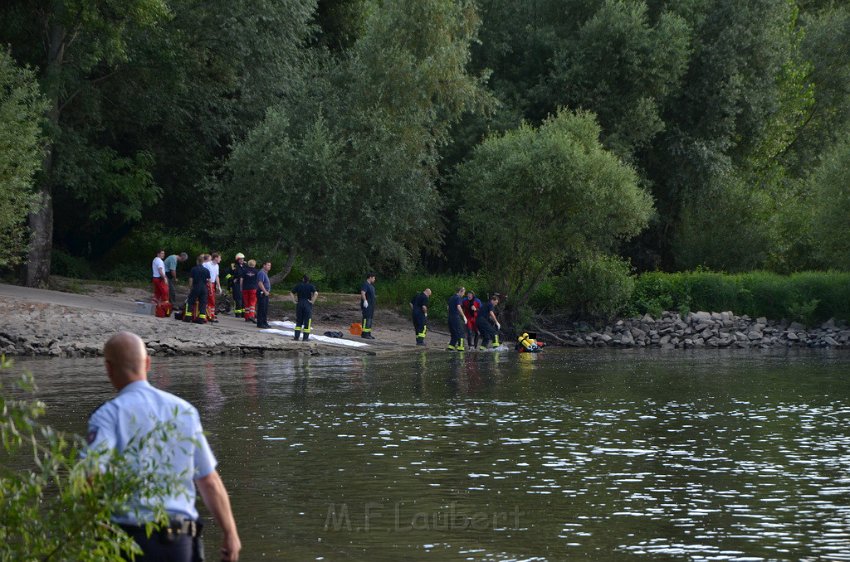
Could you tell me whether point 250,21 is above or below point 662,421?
above

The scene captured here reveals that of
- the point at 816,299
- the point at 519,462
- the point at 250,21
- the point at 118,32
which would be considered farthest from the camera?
the point at 816,299

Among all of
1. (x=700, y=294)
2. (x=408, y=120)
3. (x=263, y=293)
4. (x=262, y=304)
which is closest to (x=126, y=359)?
(x=263, y=293)

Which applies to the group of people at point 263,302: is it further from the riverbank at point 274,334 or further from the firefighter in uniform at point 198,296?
the riverbank at point 274,334

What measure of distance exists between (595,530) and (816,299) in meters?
38.8

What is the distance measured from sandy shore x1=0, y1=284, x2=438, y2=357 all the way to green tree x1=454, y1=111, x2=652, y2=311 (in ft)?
27.0

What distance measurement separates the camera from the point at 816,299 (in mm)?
47594

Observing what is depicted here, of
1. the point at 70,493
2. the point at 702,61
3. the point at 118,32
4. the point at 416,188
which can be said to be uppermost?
the point at 702,61

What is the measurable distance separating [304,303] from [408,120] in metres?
10.9

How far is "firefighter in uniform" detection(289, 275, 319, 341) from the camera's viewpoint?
112 feet

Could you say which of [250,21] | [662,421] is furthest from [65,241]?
[662,421]

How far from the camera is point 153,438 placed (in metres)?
6.05

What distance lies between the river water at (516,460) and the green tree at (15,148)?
6.36m

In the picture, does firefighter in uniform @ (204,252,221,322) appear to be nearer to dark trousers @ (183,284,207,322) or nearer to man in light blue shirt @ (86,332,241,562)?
dark trousers @ (183,284,207,322)

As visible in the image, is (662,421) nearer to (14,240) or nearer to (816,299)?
(14,240)
